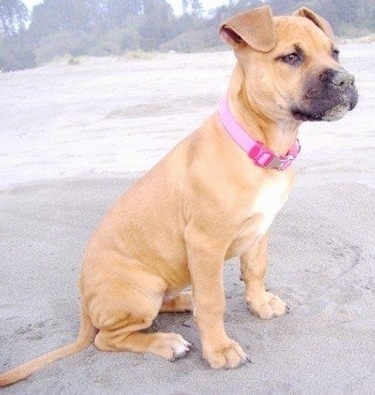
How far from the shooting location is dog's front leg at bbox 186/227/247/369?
313cm

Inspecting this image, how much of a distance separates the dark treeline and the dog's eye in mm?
36314

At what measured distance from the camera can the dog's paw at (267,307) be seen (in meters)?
3.71

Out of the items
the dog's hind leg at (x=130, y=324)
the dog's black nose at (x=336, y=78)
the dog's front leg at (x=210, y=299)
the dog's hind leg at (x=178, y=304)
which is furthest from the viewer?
the dog's hind leg at (x=178, y=304)

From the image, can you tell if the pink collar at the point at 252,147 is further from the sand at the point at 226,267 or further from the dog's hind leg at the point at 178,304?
the dog's hind leg at the point at 178,304

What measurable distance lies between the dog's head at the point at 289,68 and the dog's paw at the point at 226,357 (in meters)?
1.30

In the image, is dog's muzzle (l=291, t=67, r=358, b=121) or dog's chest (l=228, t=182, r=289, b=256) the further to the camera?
dog's chest (l=228, t=182, r=289, b=256)

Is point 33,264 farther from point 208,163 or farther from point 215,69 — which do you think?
point 215,69

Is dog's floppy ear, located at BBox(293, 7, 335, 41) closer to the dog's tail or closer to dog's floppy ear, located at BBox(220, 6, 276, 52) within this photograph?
dog's floppy ear, located at BBox(220, 6, 276, 52)

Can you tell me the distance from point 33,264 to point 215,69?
13.9 metres

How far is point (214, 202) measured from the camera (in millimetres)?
3086

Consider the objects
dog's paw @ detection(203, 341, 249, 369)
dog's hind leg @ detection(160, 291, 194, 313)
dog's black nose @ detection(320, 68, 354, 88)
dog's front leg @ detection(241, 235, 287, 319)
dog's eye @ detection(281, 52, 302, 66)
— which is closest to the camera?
dog's black nose @ detection(320, 68, 354, 88)

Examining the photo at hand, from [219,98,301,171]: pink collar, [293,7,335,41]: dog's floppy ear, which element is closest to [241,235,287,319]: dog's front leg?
[219,98,301,171]: pink collar

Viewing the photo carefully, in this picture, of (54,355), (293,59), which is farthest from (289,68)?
(54,355)

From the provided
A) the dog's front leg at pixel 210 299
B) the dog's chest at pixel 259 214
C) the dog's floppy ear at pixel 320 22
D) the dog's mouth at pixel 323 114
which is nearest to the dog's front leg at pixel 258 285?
the dog's chest at pixel 259 214
